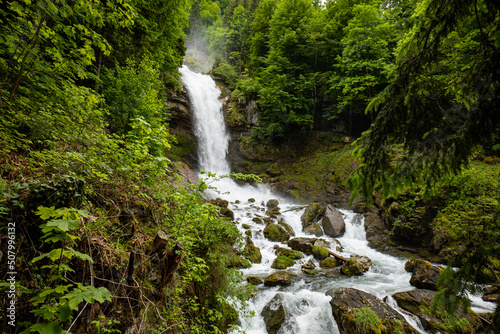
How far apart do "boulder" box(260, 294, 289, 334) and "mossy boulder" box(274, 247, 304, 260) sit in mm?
3194

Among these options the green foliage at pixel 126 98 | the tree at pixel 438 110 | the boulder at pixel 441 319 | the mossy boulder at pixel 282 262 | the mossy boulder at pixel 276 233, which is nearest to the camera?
the tree at pixel 438 110

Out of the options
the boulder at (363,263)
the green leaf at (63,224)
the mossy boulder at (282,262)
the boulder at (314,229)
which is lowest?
the mossy boulder at (282,262)

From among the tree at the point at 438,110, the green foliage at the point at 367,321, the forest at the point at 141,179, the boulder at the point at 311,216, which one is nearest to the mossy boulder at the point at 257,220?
the boulder at the point at 311,216

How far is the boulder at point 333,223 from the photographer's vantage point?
10.3 m

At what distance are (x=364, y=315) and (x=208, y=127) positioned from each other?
17.3 metres

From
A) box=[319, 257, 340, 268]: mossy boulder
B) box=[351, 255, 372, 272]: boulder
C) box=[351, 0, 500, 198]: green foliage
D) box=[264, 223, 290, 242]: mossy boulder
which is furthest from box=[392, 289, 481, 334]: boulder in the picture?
box=[264, 223, 290, 242]: mossy boulder

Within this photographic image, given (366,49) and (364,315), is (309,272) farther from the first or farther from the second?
(366,49)

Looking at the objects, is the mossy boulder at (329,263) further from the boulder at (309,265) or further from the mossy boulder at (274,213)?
the mossy boulder at (274,213)

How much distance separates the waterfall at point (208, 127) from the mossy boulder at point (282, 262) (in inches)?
451

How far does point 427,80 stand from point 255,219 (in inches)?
392

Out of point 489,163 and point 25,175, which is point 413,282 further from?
point 25,175

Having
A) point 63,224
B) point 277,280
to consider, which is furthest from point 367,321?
point 63,224

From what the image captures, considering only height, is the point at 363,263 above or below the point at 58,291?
below

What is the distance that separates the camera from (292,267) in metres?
→ 7.40
